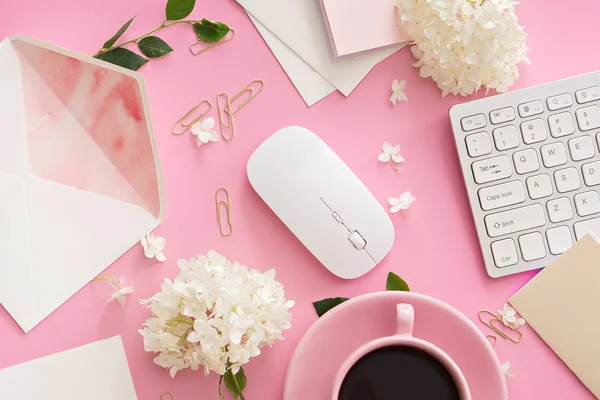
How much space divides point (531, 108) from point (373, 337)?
0.36m

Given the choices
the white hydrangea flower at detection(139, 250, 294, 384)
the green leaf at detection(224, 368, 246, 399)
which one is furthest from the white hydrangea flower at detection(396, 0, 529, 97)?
the green leaf at detection(224, 368, 246, 399)

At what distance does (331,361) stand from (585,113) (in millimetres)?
452

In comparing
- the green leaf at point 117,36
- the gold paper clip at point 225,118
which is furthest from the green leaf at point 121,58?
the gold paper clip at point 225,118

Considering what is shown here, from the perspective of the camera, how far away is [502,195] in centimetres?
77

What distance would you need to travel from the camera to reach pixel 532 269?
0.77 metres

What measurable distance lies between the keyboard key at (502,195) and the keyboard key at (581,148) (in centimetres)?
8

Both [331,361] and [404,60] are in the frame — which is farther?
[404,60]

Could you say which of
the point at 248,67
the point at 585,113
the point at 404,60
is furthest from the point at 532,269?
the point at 248,67

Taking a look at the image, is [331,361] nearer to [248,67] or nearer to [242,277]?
[242,277]

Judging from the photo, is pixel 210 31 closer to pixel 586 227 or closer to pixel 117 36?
pixel 117 36

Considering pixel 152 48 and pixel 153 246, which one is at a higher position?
pixel 152 48

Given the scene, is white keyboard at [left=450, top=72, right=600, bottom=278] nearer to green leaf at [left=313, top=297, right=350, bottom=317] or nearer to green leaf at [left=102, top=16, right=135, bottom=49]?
green leaf at [left=313, top=297, right=350, bottom=317]

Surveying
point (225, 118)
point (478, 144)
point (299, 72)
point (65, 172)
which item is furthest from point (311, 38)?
point (65, 172)

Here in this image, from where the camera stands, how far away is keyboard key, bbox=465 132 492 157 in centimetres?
77
